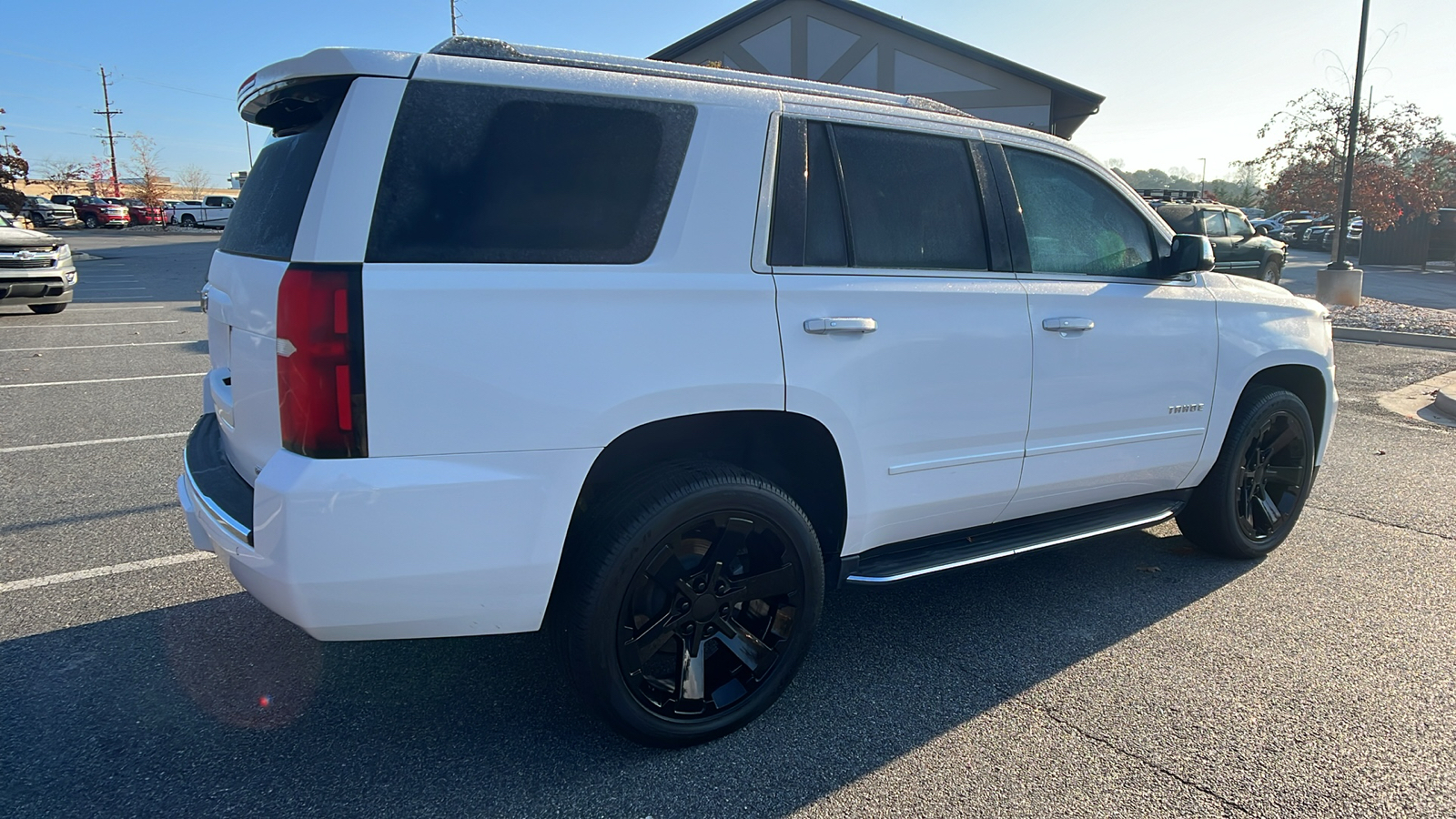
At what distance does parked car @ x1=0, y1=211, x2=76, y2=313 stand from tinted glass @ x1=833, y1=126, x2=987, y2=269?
13.2 m

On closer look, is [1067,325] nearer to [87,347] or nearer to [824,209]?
[824,209]

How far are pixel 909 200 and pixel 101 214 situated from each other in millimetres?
55871

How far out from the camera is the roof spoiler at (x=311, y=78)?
91.3 inches

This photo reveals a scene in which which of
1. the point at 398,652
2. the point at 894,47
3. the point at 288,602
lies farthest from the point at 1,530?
the point at 894,47

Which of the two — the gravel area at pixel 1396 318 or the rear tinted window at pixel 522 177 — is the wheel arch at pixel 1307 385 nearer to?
the rear tinted window at pixel 522 177

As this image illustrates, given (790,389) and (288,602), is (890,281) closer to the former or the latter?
(790,389)

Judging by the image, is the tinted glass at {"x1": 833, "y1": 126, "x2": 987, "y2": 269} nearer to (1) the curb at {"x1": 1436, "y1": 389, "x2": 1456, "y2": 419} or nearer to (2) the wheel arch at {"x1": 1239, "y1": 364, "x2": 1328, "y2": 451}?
(2) the wheel arch at {"x1": 1239, "y1": 364, "x2": 1328, "y2": 451}

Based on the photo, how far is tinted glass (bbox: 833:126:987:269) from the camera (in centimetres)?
302

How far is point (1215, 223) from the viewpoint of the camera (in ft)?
60.6

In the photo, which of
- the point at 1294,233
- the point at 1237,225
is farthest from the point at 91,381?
the point at 1294,233

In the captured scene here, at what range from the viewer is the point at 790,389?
2729mm

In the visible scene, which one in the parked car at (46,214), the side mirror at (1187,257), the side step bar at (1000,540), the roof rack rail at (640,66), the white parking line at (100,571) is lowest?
the white parking line at (100,571)

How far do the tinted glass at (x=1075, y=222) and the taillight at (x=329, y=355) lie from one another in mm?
2429

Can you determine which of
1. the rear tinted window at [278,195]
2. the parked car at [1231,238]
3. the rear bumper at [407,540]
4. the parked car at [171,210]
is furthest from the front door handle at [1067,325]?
the parked car at [171,210]
